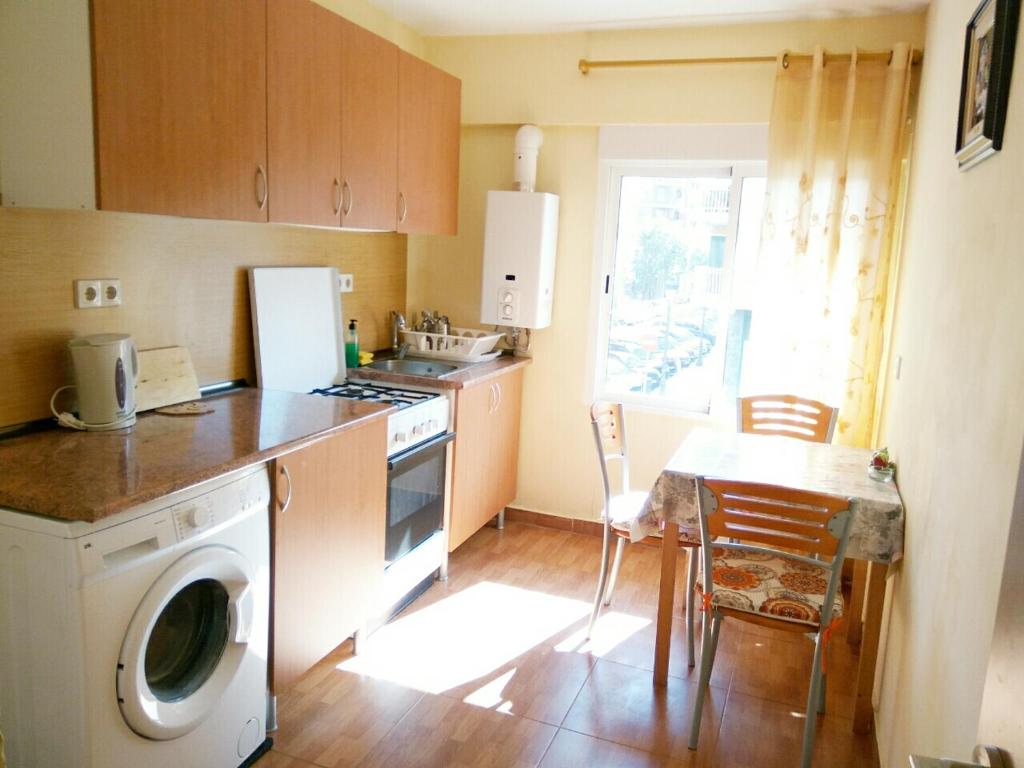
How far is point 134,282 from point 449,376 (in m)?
1.27

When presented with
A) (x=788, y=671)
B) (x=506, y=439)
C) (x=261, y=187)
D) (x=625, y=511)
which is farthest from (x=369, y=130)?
(x=788, y=671)

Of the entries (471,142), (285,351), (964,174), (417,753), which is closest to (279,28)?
(285,351)

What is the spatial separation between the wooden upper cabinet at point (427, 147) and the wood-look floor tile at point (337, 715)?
177 centimetres

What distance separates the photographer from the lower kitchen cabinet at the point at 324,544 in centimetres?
216

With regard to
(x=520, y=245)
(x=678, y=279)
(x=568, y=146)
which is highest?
(x=568, y=146)

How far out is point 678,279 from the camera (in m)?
3.74

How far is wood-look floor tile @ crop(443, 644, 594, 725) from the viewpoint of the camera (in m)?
2.46

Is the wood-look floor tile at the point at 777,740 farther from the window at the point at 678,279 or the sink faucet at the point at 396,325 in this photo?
the sink faucet at the point at 396,325

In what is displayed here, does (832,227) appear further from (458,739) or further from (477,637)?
(458,739)

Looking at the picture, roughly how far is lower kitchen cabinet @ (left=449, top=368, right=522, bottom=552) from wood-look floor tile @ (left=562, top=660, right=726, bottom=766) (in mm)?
964

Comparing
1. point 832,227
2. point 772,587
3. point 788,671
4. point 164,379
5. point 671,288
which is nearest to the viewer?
point 772,587

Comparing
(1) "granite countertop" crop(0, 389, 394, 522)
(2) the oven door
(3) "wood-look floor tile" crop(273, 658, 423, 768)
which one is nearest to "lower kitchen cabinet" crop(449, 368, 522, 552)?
(2) the oven door

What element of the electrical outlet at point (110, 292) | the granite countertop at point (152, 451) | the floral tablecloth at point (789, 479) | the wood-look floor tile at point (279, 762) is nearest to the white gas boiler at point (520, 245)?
the floral tablecloth at point (789, 479)

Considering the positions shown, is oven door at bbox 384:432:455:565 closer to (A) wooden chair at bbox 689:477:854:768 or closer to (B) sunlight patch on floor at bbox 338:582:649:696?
(B) sunlight patch on floor at bbox 338:582:649:696
